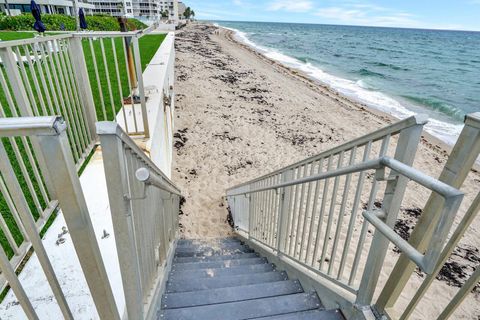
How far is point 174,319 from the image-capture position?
192 centimetres

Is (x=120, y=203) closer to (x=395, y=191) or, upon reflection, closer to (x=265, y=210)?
(x=395, y=191)

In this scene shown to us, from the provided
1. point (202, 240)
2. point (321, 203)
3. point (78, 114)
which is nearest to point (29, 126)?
point (321, 203)

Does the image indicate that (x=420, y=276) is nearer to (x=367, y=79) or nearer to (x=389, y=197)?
(x=389, y=197)

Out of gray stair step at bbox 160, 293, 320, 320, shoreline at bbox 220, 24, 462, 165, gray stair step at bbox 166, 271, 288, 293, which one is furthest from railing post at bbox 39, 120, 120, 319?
shoreline at bbox 220, 24, 462, 165

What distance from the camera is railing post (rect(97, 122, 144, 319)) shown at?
0.95 m

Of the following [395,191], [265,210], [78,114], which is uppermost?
[395,191]

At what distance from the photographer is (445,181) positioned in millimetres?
1268

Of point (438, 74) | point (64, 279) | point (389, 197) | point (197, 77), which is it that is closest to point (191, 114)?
point (197, 77)

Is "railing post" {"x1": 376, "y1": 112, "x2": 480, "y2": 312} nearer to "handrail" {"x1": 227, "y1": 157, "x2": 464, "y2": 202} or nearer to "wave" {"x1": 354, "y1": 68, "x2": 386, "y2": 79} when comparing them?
"handrail" {"x1": 227, "y1": 157, "x2": 464, "y2": 202}

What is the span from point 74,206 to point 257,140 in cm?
792

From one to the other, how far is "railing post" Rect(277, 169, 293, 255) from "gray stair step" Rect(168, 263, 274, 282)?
29 centimetres

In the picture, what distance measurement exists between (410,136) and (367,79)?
73.1 feet

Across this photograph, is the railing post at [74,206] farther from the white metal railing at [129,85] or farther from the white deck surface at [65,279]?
the white metal railing at [129,85]

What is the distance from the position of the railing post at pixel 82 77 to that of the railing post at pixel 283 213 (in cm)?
253
